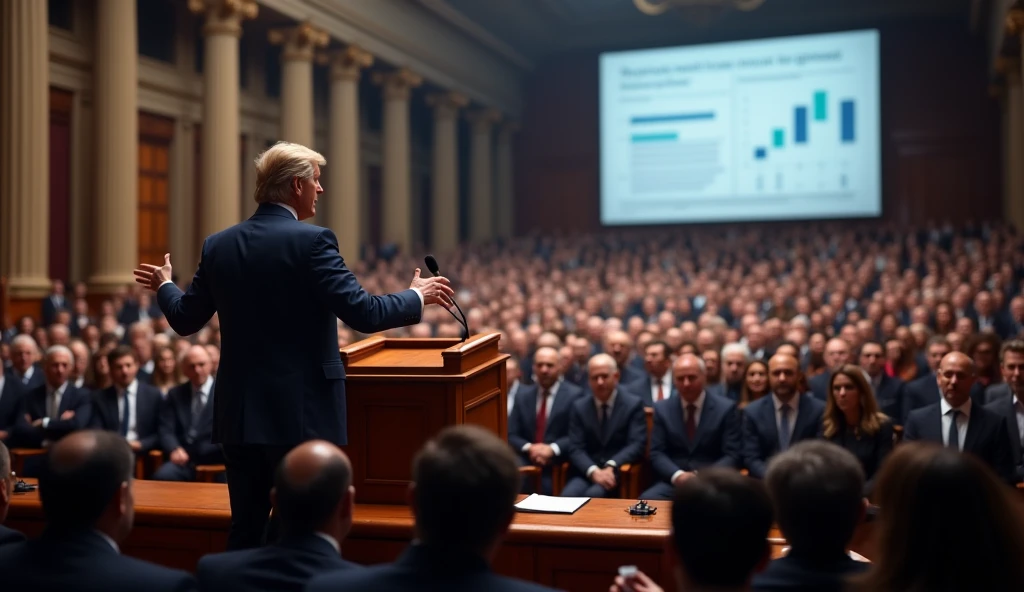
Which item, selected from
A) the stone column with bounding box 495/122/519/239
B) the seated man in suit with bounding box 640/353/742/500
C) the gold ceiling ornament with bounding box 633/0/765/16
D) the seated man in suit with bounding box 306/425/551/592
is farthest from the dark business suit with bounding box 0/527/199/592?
the stone column with bounding box 495/122/519/239

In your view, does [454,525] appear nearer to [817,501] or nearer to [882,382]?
[817,501]

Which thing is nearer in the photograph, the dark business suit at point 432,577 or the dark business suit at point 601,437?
the dark business suit at point 432,577

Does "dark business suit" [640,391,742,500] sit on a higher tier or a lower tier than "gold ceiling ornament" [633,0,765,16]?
lower

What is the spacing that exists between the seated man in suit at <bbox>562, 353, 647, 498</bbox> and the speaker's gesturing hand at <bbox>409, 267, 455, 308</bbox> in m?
2.97

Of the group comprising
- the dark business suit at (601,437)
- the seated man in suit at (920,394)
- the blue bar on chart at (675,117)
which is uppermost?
the blue bar on chart at (675,117)

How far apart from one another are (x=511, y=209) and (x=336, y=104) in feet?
32.9

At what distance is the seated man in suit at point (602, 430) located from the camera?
6094mm

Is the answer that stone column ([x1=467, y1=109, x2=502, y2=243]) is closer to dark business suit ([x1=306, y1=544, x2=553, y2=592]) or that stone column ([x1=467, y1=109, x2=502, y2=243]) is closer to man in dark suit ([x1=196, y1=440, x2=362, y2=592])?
man in dark suit ([x1=196, y1=440, x2=362, y2=592])

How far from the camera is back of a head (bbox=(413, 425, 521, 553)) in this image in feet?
6.60

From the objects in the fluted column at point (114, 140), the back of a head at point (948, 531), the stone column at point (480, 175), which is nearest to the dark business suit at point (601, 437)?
the back of a head at point (948, 531)

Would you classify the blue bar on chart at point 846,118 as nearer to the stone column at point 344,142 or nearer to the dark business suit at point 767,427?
the stone column at point 344,142

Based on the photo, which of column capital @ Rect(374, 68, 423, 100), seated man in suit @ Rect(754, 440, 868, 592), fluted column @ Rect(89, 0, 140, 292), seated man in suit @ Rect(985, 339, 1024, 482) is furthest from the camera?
column capital @ Rect(374, 68, 423, 100)

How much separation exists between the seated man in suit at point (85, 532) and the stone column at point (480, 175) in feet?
72.0

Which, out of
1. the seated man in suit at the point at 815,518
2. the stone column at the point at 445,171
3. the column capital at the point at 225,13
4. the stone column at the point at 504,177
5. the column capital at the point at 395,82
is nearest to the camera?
the seated man in suit at the point at 815,518
